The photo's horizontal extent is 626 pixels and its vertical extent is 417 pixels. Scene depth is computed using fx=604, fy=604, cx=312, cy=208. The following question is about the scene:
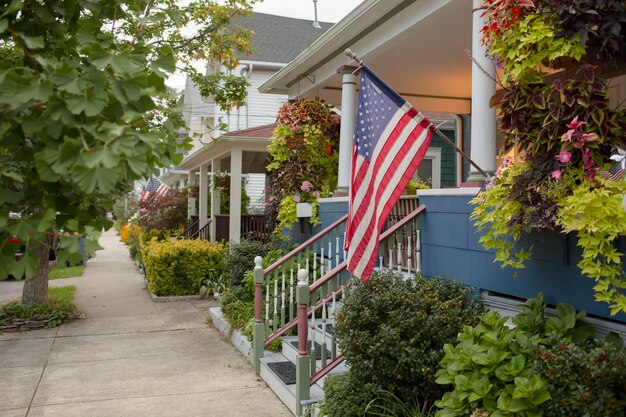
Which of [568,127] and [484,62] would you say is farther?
[484,62]

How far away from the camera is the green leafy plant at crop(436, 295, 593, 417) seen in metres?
3.32

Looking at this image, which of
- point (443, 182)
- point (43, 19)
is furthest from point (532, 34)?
point (443, 182)

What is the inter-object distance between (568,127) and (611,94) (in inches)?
152

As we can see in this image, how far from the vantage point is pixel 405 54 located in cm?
800

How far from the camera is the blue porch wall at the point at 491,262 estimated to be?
396 cm

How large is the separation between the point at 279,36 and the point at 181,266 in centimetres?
1292

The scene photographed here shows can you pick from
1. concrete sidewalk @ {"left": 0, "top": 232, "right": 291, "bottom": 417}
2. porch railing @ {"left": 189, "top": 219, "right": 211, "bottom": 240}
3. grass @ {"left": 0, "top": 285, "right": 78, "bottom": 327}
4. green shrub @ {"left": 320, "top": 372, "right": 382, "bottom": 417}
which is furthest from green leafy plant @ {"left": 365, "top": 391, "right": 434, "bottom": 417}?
porch railing @ {"left": 189, "top": 219, "right": 211, "bottom": 240}

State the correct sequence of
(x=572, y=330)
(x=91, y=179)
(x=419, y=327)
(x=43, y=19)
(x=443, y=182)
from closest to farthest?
1. (x=91, y=179)
2. (x=43, y=19)
3. (x=572, y=330)
4. (x=419, y=327)
5. (x=443, y=182)

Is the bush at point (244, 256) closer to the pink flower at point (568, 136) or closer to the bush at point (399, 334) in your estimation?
the bush at point (399, 334)

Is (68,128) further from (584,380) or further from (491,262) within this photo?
(491,262)

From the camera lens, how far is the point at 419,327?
4.38m

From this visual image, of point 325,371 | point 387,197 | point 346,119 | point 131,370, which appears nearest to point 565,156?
point 387,197

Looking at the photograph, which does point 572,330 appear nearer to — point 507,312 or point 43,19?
point 507,312

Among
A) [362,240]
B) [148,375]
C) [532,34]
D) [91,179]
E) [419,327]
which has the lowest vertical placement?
[148,375]
